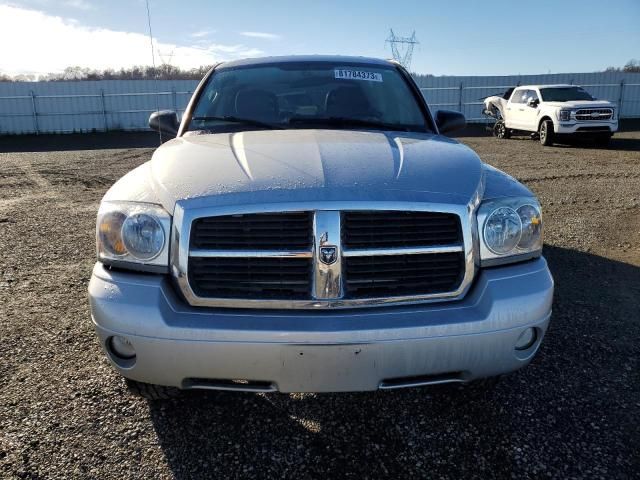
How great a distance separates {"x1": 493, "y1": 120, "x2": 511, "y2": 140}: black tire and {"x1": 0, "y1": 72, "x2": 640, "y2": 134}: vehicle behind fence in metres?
5.89

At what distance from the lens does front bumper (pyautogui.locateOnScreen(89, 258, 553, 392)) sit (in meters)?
1.86

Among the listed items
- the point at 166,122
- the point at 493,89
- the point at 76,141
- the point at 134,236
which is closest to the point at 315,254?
the point at 134,236

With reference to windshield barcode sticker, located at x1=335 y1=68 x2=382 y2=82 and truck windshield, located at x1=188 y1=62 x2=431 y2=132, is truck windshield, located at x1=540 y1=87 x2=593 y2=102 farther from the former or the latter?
windshield barcode sticker, located at x1=335 y1=68 x2=382 y2=82

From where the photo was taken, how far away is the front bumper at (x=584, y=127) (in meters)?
13.6

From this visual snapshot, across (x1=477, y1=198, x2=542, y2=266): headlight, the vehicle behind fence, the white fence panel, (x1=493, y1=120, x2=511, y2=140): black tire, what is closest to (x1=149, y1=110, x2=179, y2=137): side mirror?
(x1=477, y1=198, x2=542, y2=266): headlight

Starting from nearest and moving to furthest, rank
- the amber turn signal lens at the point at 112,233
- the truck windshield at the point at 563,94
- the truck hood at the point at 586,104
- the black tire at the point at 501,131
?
the amber turn signal lens at the point at 112,233
the truck hood at the point at 586,104
the truck windshield at the point at 563,94
the black tire at the point at 501,131

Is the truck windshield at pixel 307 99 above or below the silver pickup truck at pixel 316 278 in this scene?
above

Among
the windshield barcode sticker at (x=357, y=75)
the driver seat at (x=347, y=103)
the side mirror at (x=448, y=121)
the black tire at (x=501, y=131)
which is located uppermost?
the windshield barcode sticker at (x=357, y=75)

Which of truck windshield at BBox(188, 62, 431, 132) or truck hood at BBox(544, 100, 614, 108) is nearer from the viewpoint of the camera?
truck windshield at BBox(188, 62, 431, 132)

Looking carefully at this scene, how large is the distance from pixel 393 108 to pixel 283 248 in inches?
71.8

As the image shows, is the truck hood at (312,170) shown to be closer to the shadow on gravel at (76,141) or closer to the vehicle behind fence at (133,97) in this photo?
the shadow on gravel at (76,141)

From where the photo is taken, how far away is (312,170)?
84.7 inches

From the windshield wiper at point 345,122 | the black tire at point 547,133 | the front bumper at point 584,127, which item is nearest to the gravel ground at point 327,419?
the windshield wiper at point 345,122

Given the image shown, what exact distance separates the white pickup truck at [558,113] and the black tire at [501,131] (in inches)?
4.1
